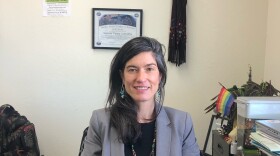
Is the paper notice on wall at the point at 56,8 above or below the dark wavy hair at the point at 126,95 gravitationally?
above

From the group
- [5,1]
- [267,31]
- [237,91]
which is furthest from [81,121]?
[267,31]

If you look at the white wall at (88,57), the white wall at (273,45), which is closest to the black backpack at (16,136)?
the white wall at (88,57)

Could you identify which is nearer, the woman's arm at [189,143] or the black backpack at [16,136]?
the woman's arm at [189,143]

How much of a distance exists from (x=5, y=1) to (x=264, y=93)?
2034mm

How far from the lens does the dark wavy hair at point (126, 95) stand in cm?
131

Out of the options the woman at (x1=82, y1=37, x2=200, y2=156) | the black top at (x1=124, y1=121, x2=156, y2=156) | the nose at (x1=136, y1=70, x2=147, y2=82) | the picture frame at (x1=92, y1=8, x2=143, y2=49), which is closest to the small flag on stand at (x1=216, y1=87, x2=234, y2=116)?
the woman at (x1=82, y1=37, x2=200, y2=156)

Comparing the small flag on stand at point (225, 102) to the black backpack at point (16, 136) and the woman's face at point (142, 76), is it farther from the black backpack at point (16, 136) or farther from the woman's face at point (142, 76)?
the black backpack at point (16, 136)

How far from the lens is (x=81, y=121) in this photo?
2.53m

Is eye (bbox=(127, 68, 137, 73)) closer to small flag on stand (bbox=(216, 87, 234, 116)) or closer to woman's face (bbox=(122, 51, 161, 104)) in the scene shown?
woman's face (bbox=(122, 51, 161, 104))

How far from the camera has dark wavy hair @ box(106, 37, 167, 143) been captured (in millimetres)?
1308

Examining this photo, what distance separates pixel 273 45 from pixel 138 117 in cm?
141

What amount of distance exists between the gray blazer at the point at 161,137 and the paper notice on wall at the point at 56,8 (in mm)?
1320

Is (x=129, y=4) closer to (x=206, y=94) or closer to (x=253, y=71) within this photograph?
(x=206, y=94)

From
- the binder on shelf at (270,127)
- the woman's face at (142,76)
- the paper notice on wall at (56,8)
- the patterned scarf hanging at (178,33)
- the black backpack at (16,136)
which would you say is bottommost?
the black backpack at (16,136)
